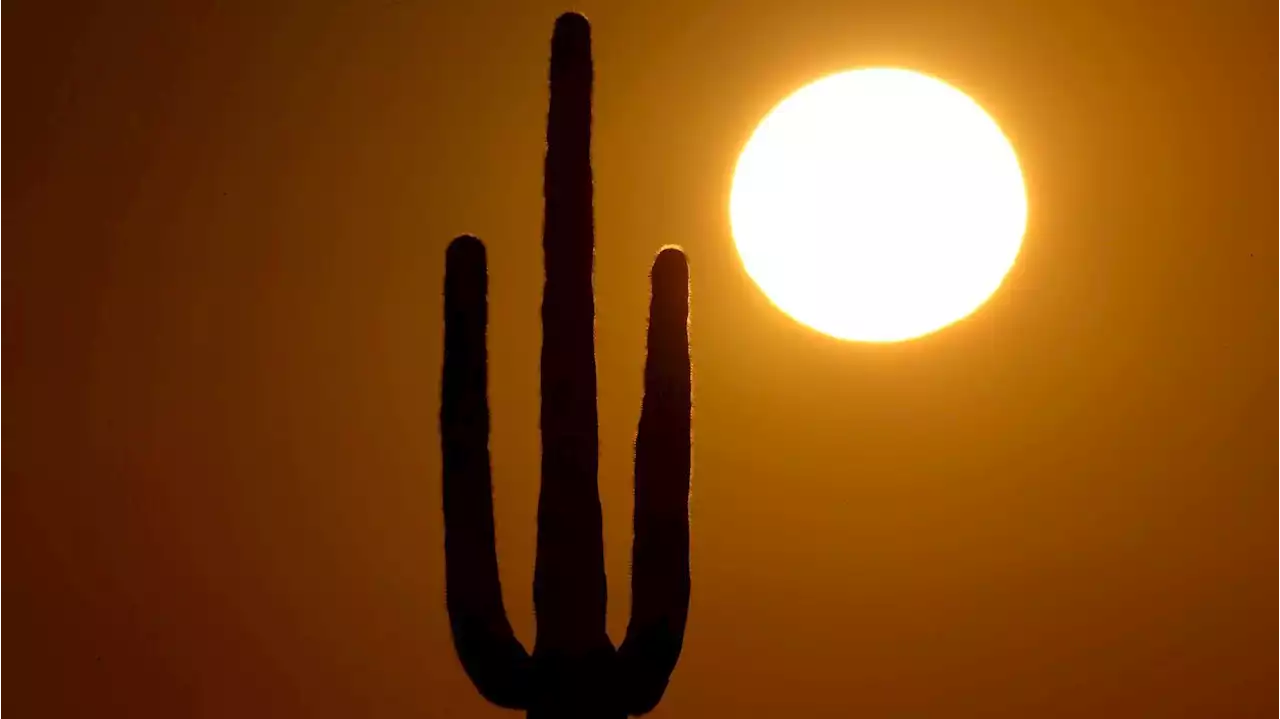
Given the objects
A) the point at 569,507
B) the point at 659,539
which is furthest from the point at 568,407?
the point at 659,539

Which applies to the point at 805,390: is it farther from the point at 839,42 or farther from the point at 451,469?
the point at 451,469

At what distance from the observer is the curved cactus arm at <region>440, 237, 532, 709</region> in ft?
9.77

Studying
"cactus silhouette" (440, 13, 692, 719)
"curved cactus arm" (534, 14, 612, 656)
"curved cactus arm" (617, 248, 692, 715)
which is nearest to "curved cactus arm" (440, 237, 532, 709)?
"cactus silhouette" (440, 13, 692, 719)

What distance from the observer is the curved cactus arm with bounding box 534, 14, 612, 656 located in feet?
9.95

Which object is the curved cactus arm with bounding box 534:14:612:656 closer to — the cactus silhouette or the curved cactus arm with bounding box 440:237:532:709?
the cactus silhouette

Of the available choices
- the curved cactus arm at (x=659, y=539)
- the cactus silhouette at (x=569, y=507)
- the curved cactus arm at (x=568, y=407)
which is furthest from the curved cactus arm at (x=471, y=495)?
the curved cactus arm at (x=659, y=539)

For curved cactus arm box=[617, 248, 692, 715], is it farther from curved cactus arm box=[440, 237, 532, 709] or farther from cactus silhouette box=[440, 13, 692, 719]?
curved cactus arm box=[440, 237, 532, 709]

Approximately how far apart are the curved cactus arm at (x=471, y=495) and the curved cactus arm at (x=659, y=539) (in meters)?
0.28

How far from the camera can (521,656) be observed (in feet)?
9.95

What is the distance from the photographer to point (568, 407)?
3096 mm

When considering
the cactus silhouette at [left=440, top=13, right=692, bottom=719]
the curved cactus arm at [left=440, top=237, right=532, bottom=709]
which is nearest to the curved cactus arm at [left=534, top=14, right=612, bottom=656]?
the cactus silhouette at [left=440, top=13, right=692, bottom=719]

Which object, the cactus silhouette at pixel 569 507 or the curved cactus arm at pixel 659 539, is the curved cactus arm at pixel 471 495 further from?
the curved cactus arm at pixel 659 539

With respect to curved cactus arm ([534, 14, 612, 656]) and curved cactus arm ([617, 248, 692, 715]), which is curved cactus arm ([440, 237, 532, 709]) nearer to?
curved cactus arm ([534, 14, 612, 656])

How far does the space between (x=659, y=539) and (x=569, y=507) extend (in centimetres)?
23
